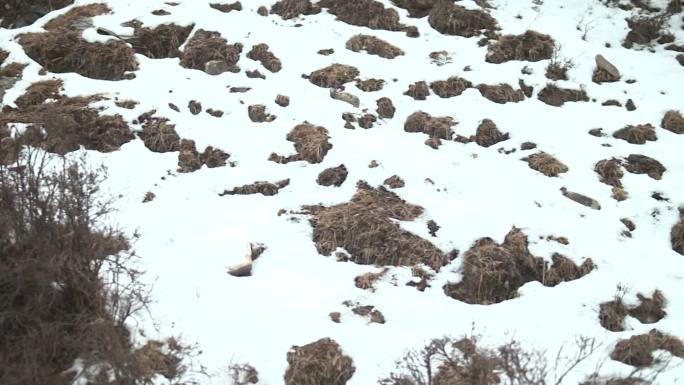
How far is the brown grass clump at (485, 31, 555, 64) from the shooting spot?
7801 mm

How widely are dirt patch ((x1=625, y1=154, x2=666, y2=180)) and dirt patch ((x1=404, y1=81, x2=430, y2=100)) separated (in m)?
2.59

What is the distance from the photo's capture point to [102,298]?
363 centimetres

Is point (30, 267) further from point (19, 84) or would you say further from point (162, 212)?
point (19, 84)

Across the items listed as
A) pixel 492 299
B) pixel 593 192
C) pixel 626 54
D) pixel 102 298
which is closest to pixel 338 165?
pixel 492 299

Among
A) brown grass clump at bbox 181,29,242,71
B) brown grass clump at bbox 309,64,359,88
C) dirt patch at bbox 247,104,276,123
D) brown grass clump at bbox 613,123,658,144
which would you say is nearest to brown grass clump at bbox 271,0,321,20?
brown grass clump at bbox 181,29,242,71

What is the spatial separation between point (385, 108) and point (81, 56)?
164 inches

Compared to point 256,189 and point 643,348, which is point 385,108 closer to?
point 256,189

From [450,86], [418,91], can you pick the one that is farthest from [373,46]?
[450,86]

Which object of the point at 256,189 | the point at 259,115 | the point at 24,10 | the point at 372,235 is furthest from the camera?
the point at 24,10

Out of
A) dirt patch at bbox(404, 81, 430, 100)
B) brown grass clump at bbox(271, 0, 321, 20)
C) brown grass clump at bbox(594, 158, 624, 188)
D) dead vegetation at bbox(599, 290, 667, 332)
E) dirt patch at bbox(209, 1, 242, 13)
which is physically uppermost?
dirt patch at bbox(209, 1, 242, 13)

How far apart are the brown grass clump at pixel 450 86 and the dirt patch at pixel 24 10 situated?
5.86 meters

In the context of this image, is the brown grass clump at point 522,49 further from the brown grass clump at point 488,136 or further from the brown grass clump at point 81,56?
the brown grass clump at point 81,56

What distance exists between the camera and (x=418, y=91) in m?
7.28

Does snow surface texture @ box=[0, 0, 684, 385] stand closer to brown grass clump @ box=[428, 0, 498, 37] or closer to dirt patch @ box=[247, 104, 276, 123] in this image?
dirt patch @ box=[247, 104, 276, 123]
